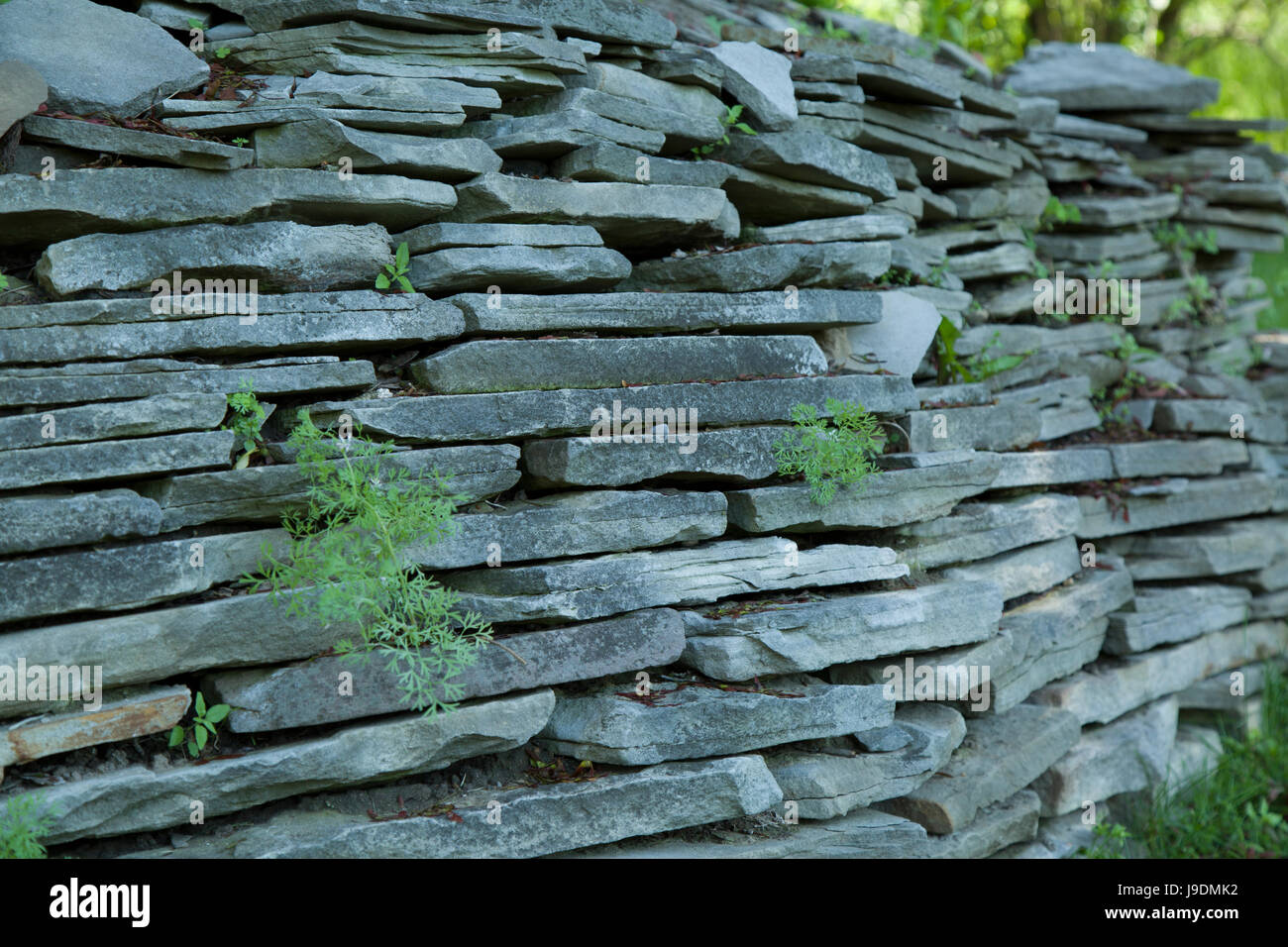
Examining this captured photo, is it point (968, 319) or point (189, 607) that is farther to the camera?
point (968, 319)

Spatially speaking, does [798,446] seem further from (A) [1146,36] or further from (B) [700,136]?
(A) [1146,36]

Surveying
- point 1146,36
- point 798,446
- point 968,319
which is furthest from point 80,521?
point 1146,36

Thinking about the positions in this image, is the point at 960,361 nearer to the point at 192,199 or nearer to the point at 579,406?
the point at 579,406

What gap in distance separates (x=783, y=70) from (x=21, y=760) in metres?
5.04

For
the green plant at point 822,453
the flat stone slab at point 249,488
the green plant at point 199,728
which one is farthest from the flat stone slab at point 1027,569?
the green plant at point 199,728

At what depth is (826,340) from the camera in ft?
20.3

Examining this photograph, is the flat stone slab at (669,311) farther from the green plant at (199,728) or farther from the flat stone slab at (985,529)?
the green plant at (199,728)

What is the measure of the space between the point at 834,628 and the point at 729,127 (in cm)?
280

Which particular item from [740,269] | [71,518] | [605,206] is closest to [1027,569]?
[740,269]

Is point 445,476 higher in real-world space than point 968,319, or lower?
lower

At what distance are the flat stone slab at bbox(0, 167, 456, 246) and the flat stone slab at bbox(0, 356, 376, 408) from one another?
0.60m

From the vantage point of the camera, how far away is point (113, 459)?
13.5ft

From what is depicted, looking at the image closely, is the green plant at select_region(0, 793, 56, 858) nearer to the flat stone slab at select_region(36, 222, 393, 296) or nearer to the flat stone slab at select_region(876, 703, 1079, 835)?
the flat stone slab at select_region(36, 222, 393, 296)

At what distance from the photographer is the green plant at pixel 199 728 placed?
4180mm
